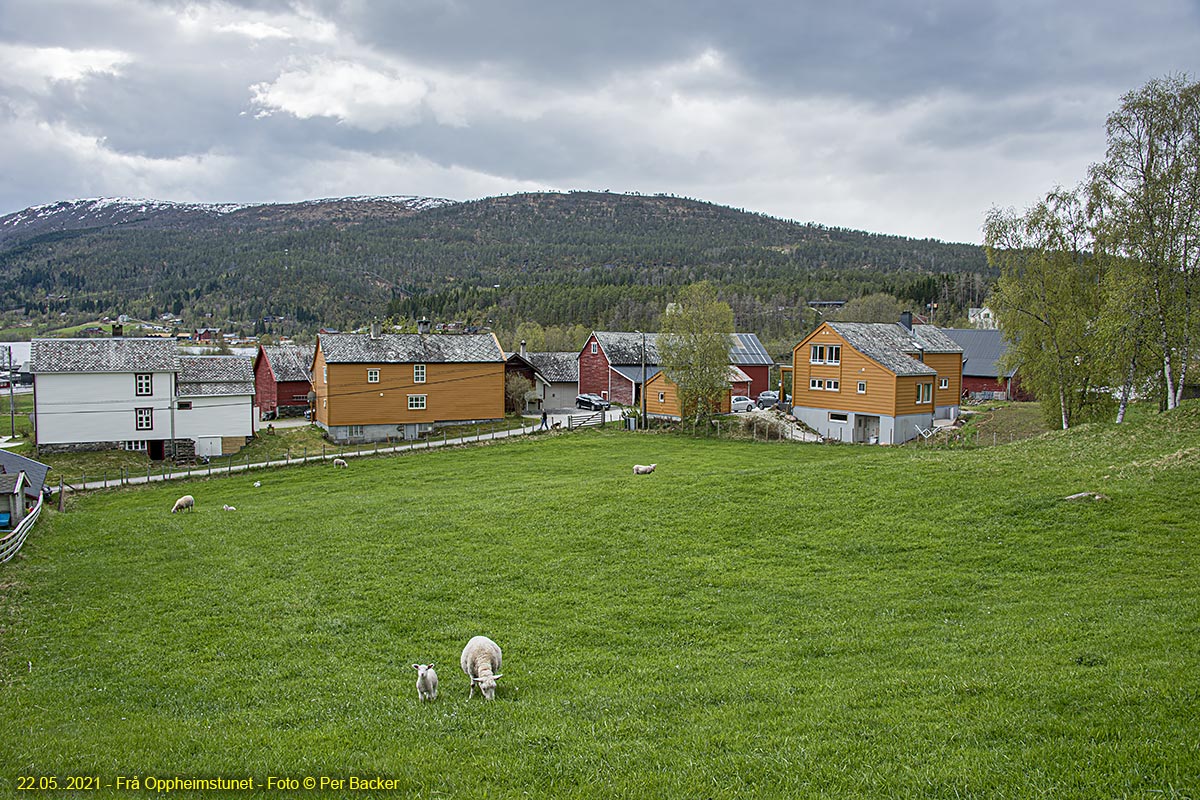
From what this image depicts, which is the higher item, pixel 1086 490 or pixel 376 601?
pixel 1086 490

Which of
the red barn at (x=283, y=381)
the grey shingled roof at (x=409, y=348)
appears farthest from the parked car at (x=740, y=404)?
the red barn at (x=283, y=381)

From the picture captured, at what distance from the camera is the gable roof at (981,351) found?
73812 millimetres

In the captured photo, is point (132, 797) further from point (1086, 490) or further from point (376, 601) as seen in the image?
point (1086, 490)

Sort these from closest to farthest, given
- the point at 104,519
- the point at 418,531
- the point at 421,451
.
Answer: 1. the point at 418,531
2. the point at 104,519
3. the point at 421,451

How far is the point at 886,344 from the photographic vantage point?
50.5m

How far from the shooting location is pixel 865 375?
48.4 m

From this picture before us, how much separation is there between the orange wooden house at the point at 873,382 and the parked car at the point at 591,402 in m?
17.7

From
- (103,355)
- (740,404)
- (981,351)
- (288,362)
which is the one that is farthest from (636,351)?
(103,355)

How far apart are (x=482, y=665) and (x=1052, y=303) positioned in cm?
3605

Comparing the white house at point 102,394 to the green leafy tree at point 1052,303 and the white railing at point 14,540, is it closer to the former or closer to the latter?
the white railing at point 14,540

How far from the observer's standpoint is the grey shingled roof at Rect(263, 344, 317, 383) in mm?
66750

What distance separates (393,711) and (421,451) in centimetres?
3637

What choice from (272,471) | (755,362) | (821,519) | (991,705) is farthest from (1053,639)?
(755,362)

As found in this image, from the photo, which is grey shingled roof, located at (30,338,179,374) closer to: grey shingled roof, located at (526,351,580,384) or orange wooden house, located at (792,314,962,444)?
grey shingled roof, located at (526,351,580,384)
